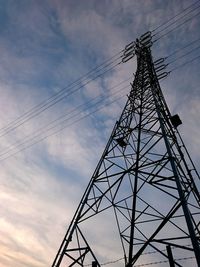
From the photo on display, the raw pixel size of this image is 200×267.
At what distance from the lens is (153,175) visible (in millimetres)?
7785

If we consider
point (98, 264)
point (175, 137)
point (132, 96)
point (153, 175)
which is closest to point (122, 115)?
point (132, 96)

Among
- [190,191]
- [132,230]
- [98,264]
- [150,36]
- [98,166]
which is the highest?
[150,36]

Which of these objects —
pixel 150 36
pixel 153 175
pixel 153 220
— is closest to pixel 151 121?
pixel 153 175

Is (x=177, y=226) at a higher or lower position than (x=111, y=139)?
lower

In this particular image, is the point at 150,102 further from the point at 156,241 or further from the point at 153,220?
the point at 156,241

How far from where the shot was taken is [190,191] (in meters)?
8.12

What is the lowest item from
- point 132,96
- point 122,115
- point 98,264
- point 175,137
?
point 98,264

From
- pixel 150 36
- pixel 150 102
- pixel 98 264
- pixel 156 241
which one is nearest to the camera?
pixel 156 241

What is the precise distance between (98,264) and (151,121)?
20.1ft

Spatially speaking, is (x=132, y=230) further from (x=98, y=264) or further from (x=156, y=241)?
(x=98, y=264)

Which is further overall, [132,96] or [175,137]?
[132,96]

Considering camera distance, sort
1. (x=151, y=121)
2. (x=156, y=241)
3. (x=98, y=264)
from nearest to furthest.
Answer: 1. (x=156, y=241)
2. (x=98, y=264)
3. (x=151, y=121)

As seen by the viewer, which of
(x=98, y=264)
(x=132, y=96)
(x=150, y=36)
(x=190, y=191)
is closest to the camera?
(x=98, y=264)

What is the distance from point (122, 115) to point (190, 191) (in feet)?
17.9
